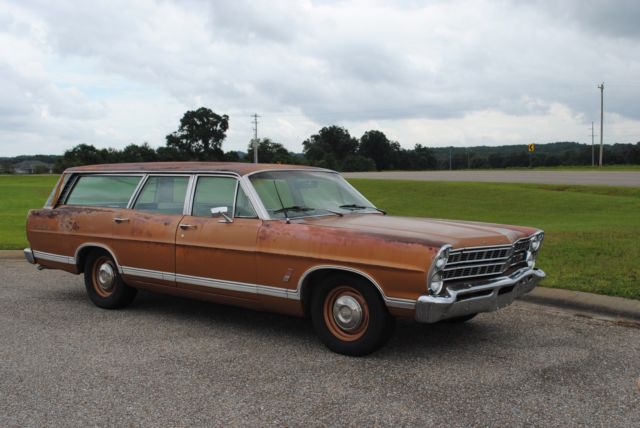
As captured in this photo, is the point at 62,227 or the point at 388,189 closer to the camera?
the point at 62,227

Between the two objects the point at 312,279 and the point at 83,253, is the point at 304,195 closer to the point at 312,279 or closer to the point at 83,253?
the point at 312,279

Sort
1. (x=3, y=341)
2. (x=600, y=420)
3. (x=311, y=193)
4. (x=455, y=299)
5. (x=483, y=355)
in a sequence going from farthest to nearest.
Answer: (x=311, y=193)
(x=3, y=341)
(x=483, y=355)
(x=455, y=299)
(x=600, y=420)

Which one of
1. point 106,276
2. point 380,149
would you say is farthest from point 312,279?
point 380,149

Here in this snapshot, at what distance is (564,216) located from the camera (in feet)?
51.2

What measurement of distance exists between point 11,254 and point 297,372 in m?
7.75

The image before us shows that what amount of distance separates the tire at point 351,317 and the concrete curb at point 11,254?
23.8 ft

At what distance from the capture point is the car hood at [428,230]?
4.74 meters

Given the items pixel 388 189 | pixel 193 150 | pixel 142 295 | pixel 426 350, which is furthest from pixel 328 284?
pixel 193 150

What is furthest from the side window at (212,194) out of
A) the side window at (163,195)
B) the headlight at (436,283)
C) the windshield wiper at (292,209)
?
the headlight at (436,283)

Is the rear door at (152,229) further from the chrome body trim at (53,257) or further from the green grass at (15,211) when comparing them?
the green grass at (15,211)

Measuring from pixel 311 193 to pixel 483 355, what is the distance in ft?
7.06

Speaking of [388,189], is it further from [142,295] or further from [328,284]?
[328,284]

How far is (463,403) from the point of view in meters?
4.02

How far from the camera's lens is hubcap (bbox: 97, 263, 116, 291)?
22.2 feet
